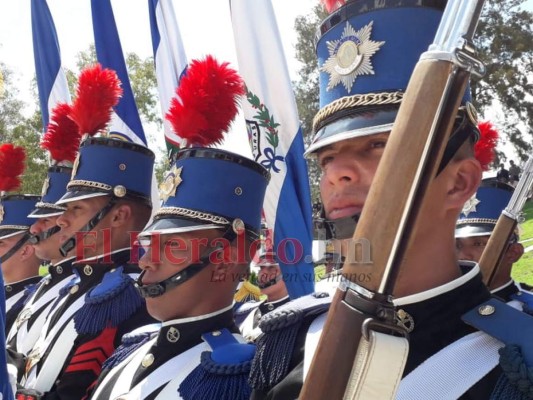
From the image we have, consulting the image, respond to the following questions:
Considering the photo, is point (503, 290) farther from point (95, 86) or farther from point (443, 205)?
point (95, 86)

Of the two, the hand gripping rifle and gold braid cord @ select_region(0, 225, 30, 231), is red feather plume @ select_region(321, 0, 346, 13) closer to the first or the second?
the hand gripping rifle

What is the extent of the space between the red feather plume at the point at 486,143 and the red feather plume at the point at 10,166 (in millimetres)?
5880

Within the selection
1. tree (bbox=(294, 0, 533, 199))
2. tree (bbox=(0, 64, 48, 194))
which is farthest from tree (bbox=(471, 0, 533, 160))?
tree (bbox=(0, 64, 48, 194))

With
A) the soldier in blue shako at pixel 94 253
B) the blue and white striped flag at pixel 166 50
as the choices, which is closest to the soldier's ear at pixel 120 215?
the soldier in blue shako at pixel 94 253

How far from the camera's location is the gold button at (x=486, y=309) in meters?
1.66

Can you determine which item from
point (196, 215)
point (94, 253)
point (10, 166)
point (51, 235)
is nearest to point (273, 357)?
point (196, 215)

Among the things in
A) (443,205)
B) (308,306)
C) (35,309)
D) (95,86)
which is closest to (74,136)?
(95,86)

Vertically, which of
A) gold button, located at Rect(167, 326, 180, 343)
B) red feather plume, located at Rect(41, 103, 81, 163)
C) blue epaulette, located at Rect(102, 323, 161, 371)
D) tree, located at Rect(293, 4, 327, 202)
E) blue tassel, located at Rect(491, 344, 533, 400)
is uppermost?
tree, located at Rect(293, 4, 327, 202)

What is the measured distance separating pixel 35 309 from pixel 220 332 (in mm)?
2948

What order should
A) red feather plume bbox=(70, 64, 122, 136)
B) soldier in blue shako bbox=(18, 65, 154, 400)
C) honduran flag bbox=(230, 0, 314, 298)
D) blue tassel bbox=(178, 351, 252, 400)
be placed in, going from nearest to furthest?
blue tassel bbox=(178, 351, 252, 400)
soldier in blue shako bbox=(18, 65, 154, 400)
honduran flag bbox=(230, 0, 314, 298)
red feather plume bbox=(70, 64, 122, 136)

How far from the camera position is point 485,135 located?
3.43 meters

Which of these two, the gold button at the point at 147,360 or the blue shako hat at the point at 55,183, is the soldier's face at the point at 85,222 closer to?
the blue shako hat at the point at 55,183

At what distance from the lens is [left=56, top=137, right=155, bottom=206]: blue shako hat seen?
464cm

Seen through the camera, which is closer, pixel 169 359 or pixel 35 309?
pixel 169 359
